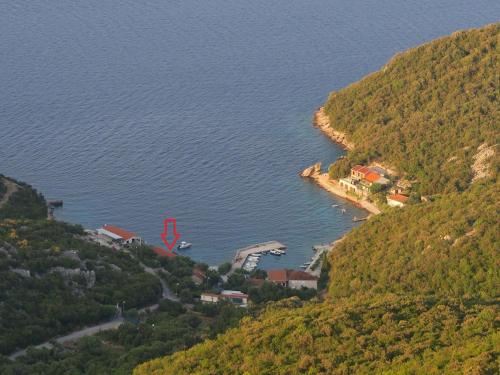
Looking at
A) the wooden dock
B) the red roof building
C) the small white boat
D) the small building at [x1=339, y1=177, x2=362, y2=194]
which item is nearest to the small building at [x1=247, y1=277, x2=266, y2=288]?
the wooden dock

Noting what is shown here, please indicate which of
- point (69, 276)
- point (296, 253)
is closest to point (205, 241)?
point (296, 253)

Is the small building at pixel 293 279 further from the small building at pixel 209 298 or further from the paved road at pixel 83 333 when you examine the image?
the paved road at pixel 83 333

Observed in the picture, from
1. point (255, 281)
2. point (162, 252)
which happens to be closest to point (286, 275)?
point (255, 281)

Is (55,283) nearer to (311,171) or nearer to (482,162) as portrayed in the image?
(311,171)

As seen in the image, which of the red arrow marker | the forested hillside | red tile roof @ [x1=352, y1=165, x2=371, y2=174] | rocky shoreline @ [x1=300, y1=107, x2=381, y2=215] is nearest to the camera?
the forested hillside

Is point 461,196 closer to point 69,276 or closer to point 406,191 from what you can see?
point 406,191

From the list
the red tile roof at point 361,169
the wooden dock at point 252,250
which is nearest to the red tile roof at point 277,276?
the wooden dock at point 252,250

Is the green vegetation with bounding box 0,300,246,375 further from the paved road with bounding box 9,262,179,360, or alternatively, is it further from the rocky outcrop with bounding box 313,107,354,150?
the rocky outcrop with bounding box 313,107,354,150
